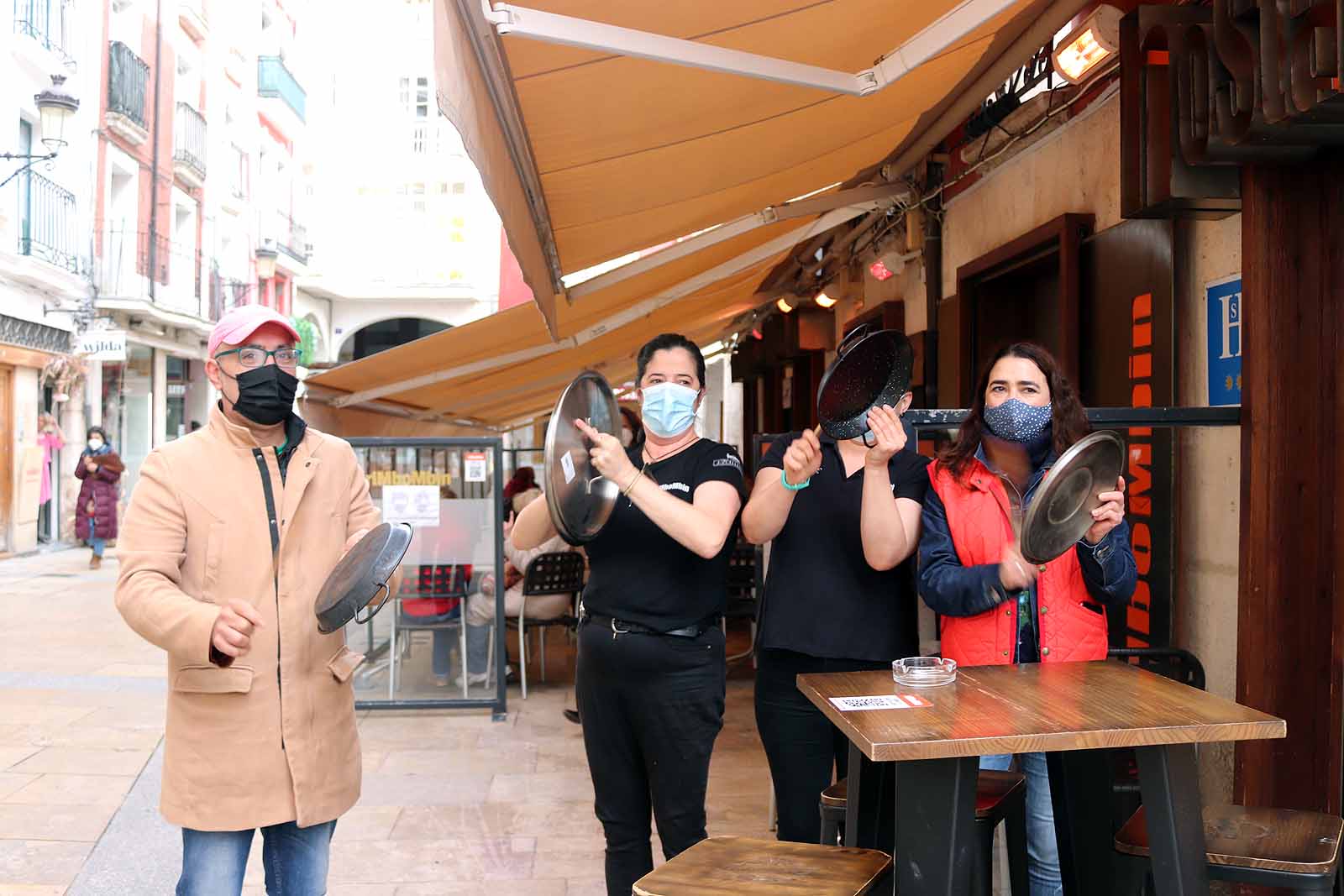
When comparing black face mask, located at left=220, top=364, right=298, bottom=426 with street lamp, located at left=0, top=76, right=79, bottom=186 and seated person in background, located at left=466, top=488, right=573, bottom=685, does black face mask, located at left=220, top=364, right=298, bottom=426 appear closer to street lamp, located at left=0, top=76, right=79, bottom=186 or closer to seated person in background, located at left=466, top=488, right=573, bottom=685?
seated person in background, located at left=466, top=488, right=573, bottom=685

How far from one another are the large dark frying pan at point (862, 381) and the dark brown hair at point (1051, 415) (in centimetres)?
21

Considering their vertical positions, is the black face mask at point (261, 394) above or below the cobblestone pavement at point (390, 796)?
above

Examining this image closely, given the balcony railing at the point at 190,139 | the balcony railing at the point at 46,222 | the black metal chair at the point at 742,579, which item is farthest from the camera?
the balcony railing at the point at 190,139

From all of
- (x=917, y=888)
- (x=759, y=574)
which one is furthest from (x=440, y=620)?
(x=917, y=888)

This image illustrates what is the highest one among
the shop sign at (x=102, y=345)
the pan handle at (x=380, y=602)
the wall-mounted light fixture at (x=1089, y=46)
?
the shop sign at (x=102, y=345)

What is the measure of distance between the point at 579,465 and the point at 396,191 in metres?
31.4

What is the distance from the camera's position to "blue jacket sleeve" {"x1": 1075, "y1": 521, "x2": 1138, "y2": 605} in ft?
8.89

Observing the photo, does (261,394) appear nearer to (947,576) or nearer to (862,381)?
(862,381)

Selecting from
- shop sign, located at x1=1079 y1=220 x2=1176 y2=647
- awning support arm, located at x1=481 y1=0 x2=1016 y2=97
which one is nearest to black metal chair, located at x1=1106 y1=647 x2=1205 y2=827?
shop sign, located at x1=1079 y1=220 x2=1176 y2=647

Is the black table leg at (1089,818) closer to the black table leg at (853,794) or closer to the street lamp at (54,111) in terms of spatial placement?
the black table leg at (853,794)

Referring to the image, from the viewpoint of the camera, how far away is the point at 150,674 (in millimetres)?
8281

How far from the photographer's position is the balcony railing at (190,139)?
2466cm

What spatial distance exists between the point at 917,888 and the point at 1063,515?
0.85 metres

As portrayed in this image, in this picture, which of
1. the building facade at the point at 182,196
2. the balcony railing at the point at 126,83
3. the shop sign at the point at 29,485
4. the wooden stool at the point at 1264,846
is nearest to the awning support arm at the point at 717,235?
the wooden stool at the point at 1264,846
